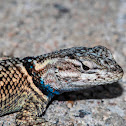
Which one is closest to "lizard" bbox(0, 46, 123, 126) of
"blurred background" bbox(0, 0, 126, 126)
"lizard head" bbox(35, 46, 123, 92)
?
"lizard head" bbox(35, 46, 123, 92)

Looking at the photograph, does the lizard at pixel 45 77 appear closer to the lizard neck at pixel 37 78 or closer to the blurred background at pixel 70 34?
the lizard neck at pixel 37 78

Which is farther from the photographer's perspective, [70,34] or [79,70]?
[70,34]

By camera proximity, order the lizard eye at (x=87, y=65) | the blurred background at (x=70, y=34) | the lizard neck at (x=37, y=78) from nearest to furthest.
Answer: the lizard eye at (x=87, y=65) < the lizard neck at (x=37, y=78) < the blurred background at (x=70, y=34)

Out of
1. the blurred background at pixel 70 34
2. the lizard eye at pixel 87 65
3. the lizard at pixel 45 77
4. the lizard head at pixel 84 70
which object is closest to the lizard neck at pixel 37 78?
the lizard at pixel 45 77

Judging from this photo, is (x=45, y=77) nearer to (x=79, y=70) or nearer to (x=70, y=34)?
(x=79, y=70)

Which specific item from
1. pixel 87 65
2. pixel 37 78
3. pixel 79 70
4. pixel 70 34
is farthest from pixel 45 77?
pixel 70 34

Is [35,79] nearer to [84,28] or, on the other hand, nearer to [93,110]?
[93,110]
